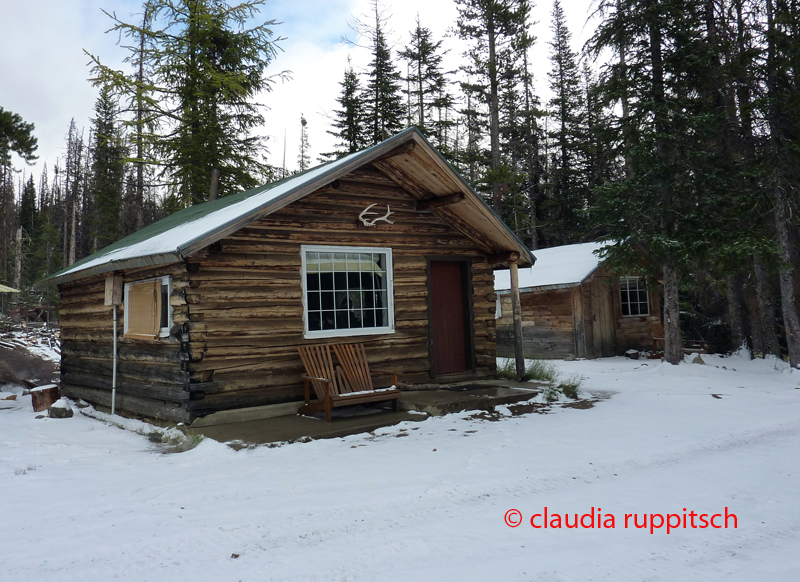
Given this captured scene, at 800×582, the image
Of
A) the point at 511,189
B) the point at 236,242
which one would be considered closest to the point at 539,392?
the point at 236,242

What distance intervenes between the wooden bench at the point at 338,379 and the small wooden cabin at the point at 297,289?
0.30m

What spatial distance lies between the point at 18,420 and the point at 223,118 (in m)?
12.8

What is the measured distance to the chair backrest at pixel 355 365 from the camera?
838cm

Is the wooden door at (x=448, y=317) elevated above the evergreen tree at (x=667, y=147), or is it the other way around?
the evergreen tree at (x=667, y=147)

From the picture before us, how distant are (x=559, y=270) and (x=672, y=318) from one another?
4.13m

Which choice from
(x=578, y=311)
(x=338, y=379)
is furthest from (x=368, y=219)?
(x=578, y=311)

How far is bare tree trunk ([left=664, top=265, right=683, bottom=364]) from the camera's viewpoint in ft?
46.4

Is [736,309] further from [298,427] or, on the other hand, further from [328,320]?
[298,427]

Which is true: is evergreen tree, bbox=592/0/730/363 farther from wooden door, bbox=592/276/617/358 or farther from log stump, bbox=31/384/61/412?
log stump, bbox=31/384/61/412

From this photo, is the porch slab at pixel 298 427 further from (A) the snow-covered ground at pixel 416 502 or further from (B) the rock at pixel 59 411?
(B) the rock at pixel 59 411

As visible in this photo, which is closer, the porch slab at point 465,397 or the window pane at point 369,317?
the porch slab at point 465,397

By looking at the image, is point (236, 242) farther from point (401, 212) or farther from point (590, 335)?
point (590, 335)

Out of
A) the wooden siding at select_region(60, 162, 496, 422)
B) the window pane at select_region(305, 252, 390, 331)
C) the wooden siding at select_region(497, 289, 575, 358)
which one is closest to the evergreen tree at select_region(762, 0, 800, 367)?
the wooden siding at select_region(497, 289, 575, 358)

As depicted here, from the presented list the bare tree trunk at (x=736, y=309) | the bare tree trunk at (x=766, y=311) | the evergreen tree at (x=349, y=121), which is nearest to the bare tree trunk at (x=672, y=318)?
the bare tree trunk at (x=766, y=311)
